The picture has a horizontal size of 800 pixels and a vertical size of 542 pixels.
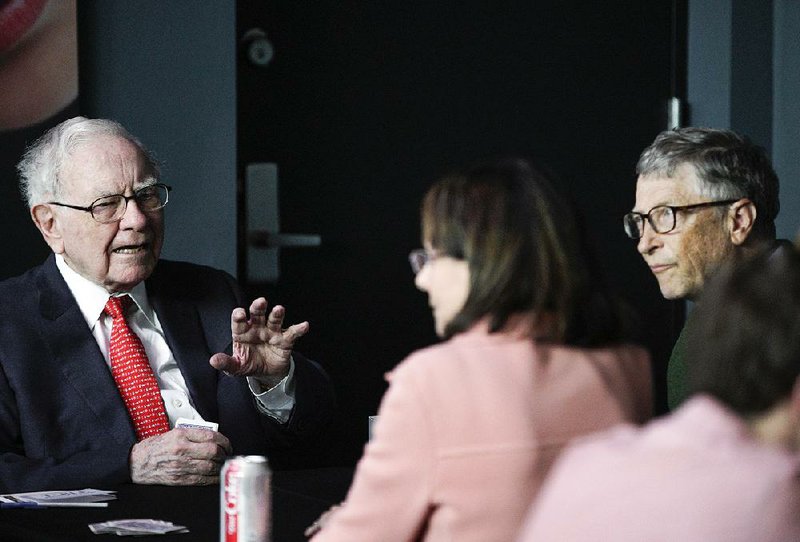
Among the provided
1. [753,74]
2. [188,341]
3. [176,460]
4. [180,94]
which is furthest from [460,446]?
[753,74]

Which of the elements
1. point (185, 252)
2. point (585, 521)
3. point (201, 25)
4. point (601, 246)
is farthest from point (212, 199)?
point (585, 521)

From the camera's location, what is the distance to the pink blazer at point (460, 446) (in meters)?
1.33

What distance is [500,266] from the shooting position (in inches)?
53.9

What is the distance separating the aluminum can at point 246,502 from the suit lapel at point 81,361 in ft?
3.04

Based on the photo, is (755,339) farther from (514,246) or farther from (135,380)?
(135,380)

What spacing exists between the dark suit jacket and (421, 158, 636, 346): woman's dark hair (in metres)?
1.15

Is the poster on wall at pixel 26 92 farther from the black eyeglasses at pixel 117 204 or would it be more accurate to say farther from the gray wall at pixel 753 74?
the gray wall at pixel 753 74

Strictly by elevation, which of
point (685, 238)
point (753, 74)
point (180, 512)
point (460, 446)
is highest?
point (753, 74)

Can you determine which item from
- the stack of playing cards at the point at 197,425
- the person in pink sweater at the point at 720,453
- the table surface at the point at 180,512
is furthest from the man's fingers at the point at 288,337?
the person in pink sweater at the point at 720,453

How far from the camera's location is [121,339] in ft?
8.58

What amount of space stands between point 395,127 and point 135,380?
1.58 m

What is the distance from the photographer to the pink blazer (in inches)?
52.3

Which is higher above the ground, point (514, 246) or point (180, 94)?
point (180, 94)

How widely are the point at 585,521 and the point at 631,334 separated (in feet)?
1.64
